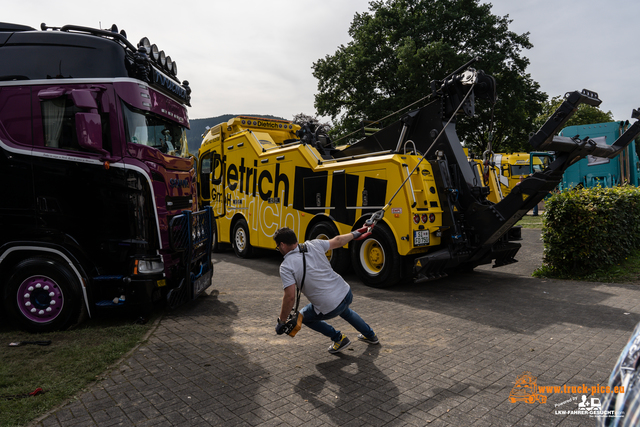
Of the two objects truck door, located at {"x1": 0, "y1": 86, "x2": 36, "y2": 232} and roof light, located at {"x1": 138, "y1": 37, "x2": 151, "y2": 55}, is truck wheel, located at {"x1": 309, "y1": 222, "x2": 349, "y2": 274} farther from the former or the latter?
truck door, located at {"x1": 0, "y1": 86, "x2": 36, "y2": 232}

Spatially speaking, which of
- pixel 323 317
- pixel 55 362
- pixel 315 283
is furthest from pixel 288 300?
pixel 55 362

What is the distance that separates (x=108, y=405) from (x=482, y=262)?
645 cm

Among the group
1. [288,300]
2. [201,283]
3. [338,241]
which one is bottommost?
[201,283]

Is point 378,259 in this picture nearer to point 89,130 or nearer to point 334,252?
point 334,252

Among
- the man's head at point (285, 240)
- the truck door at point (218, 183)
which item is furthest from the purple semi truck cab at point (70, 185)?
the truck door at point (218, 183)

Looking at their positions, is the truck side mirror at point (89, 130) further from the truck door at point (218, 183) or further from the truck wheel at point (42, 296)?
the truck door at point (218, 183)

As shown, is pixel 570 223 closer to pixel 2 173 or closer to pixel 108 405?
pixel 108 405

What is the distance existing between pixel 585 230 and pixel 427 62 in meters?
17.3

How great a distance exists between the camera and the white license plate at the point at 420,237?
6656mm

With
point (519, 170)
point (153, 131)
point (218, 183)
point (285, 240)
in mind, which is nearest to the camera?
point (285, 240)

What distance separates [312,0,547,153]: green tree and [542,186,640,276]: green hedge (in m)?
16.1

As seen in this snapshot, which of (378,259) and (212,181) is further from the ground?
(212,181)

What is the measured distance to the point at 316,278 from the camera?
4.13 metres

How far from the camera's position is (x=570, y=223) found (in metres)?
7.54
